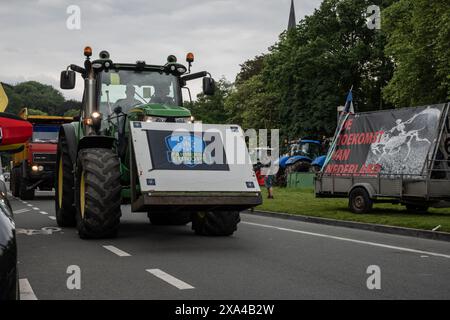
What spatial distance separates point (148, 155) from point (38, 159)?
→ 55.0ft

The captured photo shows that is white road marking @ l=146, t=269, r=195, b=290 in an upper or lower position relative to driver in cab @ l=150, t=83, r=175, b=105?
lower

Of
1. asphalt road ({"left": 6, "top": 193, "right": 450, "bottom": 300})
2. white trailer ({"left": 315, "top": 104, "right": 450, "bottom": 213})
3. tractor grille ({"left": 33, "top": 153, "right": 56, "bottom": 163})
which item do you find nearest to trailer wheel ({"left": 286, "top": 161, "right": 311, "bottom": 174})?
tractor grille ({"left": 33, "top": 153, "right": 56, "bottom": 163})

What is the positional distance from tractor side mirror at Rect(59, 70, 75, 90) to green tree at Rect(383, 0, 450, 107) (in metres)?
25.6

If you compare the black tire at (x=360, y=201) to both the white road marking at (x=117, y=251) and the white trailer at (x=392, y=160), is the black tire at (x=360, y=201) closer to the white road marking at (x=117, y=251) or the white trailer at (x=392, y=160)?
the white trailer at (x=392, y=160)

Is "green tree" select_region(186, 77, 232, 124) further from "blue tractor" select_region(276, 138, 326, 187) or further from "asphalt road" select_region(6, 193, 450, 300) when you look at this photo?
"asphalt road" select_region(6, 193, 450, 300)

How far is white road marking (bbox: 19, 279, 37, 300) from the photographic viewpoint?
5970 mm

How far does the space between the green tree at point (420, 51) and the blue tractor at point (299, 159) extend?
648 centimetres

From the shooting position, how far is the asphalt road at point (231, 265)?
6.32 m

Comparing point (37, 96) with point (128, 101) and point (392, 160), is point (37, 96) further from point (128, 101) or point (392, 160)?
point (128, 101)

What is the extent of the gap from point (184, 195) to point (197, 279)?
2.41 meters

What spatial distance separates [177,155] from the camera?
31.5ft
